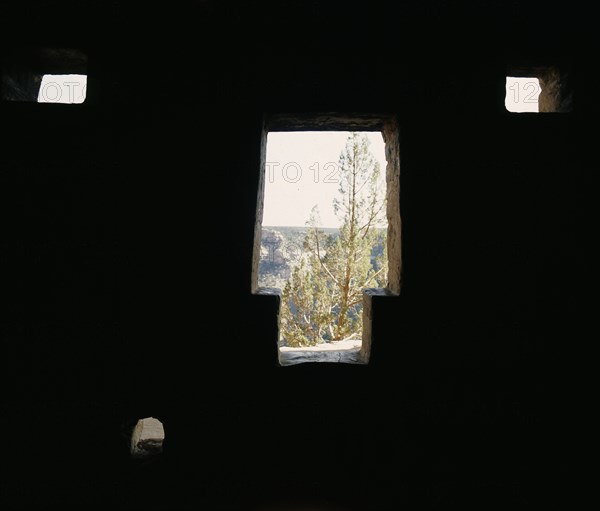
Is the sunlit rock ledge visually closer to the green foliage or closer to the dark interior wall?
the dark interior wall

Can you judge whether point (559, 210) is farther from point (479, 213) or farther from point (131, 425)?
point (131, 425)

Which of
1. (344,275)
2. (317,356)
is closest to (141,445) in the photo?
(317,356)

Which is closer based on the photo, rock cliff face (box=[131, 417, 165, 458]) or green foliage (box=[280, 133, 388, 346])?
rock cliff face (box=[131, 417, 165, 458])

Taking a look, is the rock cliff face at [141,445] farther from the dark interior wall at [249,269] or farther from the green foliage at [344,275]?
the green foliage at [344,275]

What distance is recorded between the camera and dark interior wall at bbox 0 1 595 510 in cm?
185

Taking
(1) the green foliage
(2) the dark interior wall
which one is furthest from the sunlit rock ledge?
(1) the green foliage

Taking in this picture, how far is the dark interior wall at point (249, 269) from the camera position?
185 cm

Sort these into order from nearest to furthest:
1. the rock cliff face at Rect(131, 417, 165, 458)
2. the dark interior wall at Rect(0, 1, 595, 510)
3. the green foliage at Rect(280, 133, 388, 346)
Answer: the dark interior wall at Rect(0, 1, 595, 510) → the rock cliff face at Rect(131, 417, 165, 458) → the green foliage at Rect(280, 133, 388, 346)

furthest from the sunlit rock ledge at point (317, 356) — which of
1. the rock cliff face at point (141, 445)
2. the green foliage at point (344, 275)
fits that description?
the green foliage at point (344, 275)

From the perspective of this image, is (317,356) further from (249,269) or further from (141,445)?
(141,445)

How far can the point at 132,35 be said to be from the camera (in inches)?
78.1

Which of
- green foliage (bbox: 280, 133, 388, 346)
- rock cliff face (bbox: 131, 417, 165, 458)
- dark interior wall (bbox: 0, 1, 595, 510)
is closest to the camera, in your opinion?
dark interior wall (bbox: 0, 1, 595, 510)

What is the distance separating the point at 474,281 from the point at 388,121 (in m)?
1.02

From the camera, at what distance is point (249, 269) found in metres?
1.87
